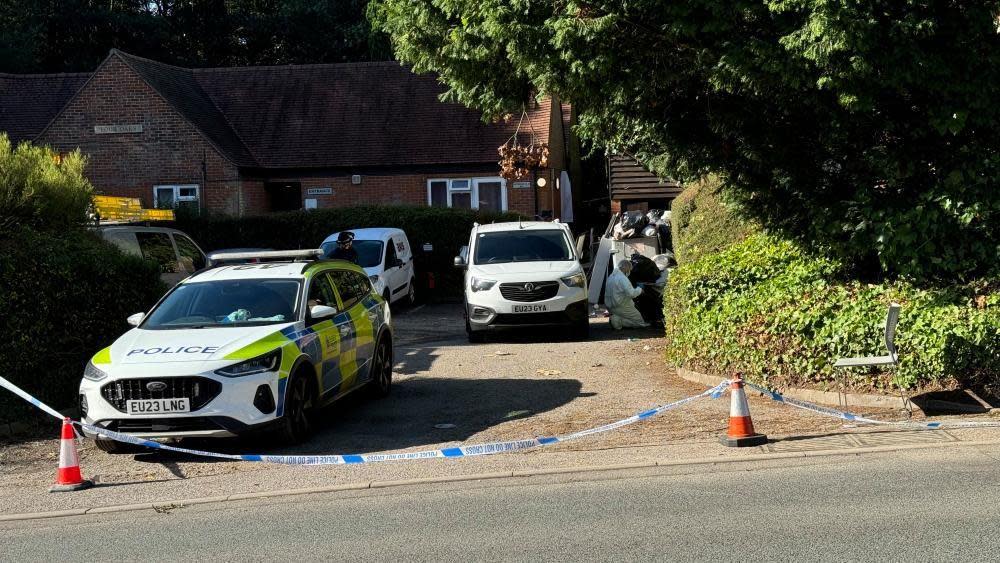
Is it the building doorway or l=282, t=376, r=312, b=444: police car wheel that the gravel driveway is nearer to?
l=282, t=376, r=312, b=444: police car wheel

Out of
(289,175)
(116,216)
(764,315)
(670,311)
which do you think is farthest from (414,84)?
(764,315)

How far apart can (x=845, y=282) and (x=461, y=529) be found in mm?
6831

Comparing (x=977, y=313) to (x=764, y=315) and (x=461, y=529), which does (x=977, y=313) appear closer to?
(x=764, y=315)

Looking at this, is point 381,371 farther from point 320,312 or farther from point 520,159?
point 520,159

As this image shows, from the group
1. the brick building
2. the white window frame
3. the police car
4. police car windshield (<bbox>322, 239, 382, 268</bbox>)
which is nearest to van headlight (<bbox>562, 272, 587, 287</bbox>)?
the police car

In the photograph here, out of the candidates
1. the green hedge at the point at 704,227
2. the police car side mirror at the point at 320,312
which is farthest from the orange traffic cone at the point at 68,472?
the green hedge at the point at 704,227

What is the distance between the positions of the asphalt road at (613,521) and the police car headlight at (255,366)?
5.58ft

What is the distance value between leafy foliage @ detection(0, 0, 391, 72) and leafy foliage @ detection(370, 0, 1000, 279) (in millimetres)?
32190

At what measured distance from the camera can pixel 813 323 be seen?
448 inches

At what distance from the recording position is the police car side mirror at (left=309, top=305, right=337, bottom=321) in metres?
10.8

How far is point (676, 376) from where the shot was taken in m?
13.6

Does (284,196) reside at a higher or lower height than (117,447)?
higher

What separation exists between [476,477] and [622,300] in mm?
10773

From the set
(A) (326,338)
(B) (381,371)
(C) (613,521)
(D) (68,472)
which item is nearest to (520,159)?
(B) (381,371)
